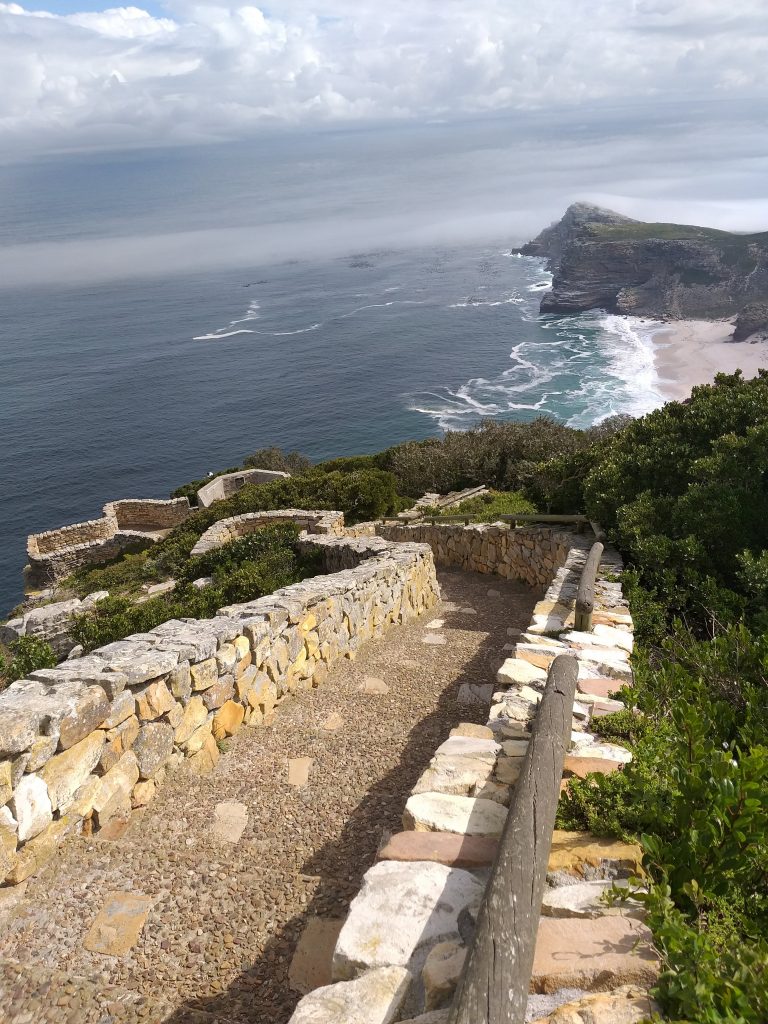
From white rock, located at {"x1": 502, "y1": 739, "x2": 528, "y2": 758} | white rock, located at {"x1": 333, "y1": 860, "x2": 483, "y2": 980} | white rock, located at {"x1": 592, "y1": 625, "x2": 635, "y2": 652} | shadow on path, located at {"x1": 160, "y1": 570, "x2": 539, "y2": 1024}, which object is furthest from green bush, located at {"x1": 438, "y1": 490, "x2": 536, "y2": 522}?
white rock, located at {"x1": 333, "y1": 860, "x2": 483, "y2": 980}

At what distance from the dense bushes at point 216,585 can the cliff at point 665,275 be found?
114089mm

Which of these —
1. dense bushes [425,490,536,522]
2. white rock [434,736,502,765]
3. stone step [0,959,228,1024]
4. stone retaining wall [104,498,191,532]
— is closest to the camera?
stone step [0,959,228,1024]

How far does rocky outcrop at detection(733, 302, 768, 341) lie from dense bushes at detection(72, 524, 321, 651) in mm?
98301

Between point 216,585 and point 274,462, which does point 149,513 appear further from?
point 216,585

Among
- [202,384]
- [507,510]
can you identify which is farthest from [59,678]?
[202,384]

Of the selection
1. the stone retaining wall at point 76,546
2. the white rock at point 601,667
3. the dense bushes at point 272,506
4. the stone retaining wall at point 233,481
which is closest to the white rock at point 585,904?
the white rock at point 601,667

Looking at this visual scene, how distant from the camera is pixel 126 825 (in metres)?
4.92

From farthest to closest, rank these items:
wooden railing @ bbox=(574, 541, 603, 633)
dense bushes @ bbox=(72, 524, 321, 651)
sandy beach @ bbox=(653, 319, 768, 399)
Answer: sandy beach @ bbox=(653, 319, 768, 399)
dense bushes @ bbox=(72, 524, 321, 651)
wooden railing @ bbox=(574, 541, 603, 633)

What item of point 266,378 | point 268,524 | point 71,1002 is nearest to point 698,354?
point 266,378

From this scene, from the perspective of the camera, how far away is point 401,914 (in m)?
2.94

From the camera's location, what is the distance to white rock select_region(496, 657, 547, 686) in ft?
18.5

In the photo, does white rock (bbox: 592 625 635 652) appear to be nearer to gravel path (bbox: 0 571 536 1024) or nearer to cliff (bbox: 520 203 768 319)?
gravel path (bbox: 0 571 536 1024)

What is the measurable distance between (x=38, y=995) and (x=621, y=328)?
116 m

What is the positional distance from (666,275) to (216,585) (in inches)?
5191
